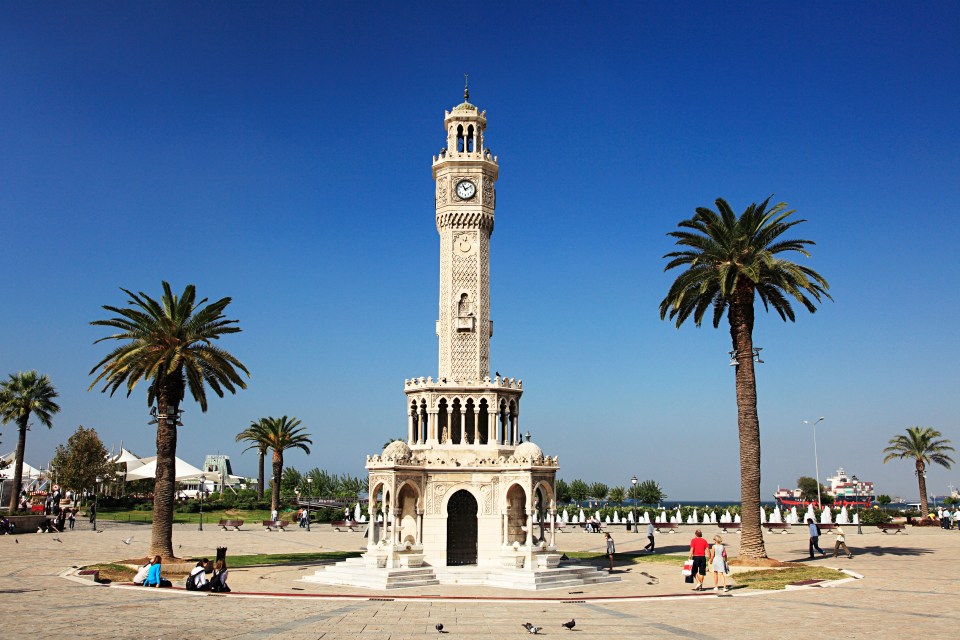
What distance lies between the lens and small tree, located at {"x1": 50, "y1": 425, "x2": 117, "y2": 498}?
62438 mm

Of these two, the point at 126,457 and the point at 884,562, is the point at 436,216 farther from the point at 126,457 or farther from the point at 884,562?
the point at 126,457

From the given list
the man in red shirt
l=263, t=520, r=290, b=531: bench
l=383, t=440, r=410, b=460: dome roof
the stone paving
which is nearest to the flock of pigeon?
the stone paving

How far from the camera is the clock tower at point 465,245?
35000mm

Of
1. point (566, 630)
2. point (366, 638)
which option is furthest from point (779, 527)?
point (366, 638)

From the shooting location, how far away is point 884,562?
32.7m

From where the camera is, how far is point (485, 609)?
2219cm

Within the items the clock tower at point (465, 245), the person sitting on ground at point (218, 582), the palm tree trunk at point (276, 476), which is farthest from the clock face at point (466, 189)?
the palm tree trunk at point (276, 476)

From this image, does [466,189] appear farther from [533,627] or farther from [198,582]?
[533,627]

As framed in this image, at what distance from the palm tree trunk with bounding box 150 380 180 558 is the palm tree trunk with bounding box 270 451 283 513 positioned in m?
31.7

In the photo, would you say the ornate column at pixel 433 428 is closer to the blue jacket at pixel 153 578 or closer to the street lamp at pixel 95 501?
the blue jacket at pixel 153 578

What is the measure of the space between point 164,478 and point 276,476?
1353 inches

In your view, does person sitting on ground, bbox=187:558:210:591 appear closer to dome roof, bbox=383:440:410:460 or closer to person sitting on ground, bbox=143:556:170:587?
person sitting on ground, bbox=143:556:170:587

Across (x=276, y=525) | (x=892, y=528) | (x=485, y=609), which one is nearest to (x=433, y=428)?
(x=485, y=609)

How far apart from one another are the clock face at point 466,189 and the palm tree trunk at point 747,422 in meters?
12.7
